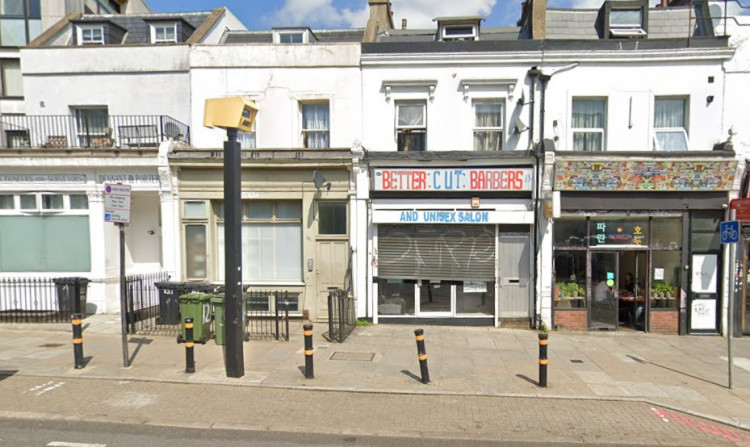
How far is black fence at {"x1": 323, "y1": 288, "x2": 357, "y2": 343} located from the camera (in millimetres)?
9297

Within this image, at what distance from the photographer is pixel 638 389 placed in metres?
6.88

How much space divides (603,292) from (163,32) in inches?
660

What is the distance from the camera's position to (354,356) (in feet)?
27.3

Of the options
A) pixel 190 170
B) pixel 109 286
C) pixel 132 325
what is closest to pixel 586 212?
pixel 190 170

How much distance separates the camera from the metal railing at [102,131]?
1170 centimetres

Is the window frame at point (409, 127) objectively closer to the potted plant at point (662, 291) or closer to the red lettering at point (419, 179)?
the red lettering at point (419, 179)

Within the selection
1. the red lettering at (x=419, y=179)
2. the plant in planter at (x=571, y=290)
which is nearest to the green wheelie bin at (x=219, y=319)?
the red lettering at (x=419, y=179)

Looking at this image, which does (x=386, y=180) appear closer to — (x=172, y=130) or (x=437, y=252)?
(x=437, y=252)

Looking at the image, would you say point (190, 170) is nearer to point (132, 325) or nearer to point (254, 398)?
point (132, 325)

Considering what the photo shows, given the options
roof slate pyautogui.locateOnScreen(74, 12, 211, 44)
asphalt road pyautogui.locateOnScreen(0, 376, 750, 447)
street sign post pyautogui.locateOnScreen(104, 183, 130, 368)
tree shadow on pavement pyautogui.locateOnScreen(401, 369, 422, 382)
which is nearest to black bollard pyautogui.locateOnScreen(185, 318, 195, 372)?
asphalt road pyautogui.locateOnScreen(0, 376, 750, 447)

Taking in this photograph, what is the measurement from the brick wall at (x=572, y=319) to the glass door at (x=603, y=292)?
0.27 m

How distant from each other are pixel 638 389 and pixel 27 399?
32.3ft

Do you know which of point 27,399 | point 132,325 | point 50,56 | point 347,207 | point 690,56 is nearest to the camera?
point 27,399

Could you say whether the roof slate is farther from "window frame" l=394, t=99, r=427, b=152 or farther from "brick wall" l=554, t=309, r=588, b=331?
"brick wall" l=554, t=309, r=588, b=331
